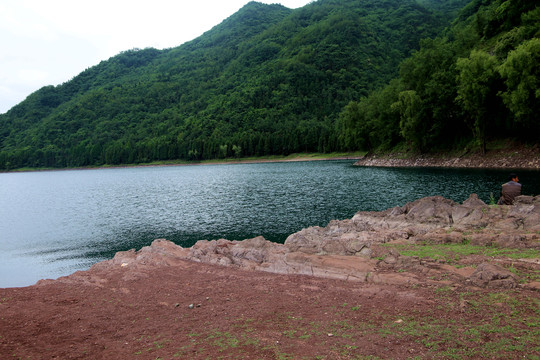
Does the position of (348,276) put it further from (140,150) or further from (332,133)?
(140,150)

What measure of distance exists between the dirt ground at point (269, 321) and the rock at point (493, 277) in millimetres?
417

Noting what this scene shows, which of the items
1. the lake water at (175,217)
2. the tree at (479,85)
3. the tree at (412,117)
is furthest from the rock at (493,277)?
the tree at (412,117)

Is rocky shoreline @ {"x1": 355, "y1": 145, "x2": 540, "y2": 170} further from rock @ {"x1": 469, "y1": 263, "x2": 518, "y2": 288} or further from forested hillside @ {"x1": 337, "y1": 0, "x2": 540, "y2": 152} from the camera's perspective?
rock @ {"x1": 469, "y1": 263, "x2": 518, "y2": 288}

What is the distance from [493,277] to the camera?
10352 mm

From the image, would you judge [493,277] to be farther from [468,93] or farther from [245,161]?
[245,161]

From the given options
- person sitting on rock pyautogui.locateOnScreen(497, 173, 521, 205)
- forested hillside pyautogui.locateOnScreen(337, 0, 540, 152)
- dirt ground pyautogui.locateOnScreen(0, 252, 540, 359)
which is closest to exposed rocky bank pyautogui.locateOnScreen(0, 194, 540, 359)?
dirt ground pyautogui.locateOnScreen(0, 252, 540, 359)

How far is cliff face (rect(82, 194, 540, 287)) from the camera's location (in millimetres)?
11844

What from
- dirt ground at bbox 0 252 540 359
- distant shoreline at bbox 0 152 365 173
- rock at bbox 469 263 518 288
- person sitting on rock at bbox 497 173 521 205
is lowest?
dirt ground at bbox 0 252 540 359

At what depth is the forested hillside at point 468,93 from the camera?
51.0 meters

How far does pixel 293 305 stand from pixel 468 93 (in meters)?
63.5

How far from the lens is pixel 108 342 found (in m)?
8.56

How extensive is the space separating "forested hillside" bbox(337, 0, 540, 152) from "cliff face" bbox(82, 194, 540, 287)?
130 ft

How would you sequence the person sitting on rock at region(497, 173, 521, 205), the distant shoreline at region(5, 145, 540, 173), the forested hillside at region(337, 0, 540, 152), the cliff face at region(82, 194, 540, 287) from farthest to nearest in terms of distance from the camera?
the distant shoreline at region(5, 145, 540, 173) → the forested hillside at region(337, 0, 540, 152) → the person sitting on rock at region(497, 173, 521, 205) → the cliff face at region(82, 194, 540, 287)

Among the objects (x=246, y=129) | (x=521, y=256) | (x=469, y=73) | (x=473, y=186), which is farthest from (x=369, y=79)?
(x=521, y=256)
